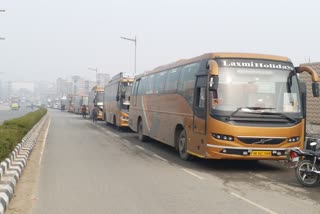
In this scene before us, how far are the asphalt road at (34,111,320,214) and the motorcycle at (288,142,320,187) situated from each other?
0.69ft

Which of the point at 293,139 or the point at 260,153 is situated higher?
the point at 293,139

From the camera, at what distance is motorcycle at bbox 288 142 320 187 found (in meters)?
9.01

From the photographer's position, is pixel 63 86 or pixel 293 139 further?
pixel 63 86

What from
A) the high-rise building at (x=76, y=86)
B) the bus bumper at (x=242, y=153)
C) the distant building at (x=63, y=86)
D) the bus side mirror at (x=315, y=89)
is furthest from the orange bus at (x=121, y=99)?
the distant building at (x=63, y=86)

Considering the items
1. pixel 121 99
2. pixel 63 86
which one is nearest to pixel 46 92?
pixel 63 86

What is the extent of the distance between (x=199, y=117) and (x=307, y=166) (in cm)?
308

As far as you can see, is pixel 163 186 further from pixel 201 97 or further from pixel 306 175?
pixel 201 97

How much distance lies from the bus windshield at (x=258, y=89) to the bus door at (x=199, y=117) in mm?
499

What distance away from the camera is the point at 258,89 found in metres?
10.6

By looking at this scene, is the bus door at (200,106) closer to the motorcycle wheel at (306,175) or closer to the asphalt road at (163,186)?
the asphalt road at (163,186)

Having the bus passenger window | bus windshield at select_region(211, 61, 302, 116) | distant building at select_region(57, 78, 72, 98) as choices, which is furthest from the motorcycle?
distant building at select_region(57, 78, 72, 98)

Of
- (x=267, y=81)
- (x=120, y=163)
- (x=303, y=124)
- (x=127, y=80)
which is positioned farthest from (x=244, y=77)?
(x=127, y=80)

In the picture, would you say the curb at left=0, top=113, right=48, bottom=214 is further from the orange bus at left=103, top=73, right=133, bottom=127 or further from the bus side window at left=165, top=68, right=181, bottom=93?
the orange bus at left=103, top=73, right=133, bottom=127

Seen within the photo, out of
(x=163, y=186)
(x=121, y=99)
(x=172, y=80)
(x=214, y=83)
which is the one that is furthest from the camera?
(x=121, y=99)
